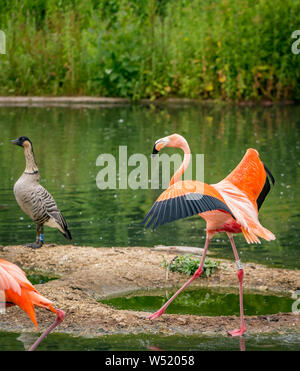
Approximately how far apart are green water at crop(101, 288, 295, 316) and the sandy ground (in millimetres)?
128

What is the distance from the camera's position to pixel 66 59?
1906 cm

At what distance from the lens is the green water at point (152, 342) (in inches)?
193

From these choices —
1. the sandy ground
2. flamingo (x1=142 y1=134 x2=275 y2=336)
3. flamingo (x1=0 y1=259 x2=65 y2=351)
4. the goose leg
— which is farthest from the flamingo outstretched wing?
the goose leg

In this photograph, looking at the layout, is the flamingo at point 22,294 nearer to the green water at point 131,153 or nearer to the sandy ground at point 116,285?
the sandy ground at point 116,285

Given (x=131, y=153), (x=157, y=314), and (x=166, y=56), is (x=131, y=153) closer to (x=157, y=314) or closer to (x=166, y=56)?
(x=166, y=56)

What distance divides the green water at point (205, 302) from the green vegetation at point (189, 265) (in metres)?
0.22

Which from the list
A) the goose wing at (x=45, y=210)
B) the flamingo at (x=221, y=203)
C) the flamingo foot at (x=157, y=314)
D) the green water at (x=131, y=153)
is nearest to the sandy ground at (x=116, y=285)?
the flamingo foot at (x=157, y=314)

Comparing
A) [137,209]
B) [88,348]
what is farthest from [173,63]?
[88,348]

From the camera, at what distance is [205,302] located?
239 inches

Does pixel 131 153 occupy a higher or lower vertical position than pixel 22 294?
higher

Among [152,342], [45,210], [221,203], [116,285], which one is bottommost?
[152,342]

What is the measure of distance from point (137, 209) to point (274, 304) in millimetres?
3544

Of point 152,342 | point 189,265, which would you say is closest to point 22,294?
point 152,342

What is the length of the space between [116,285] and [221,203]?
1578 mm
